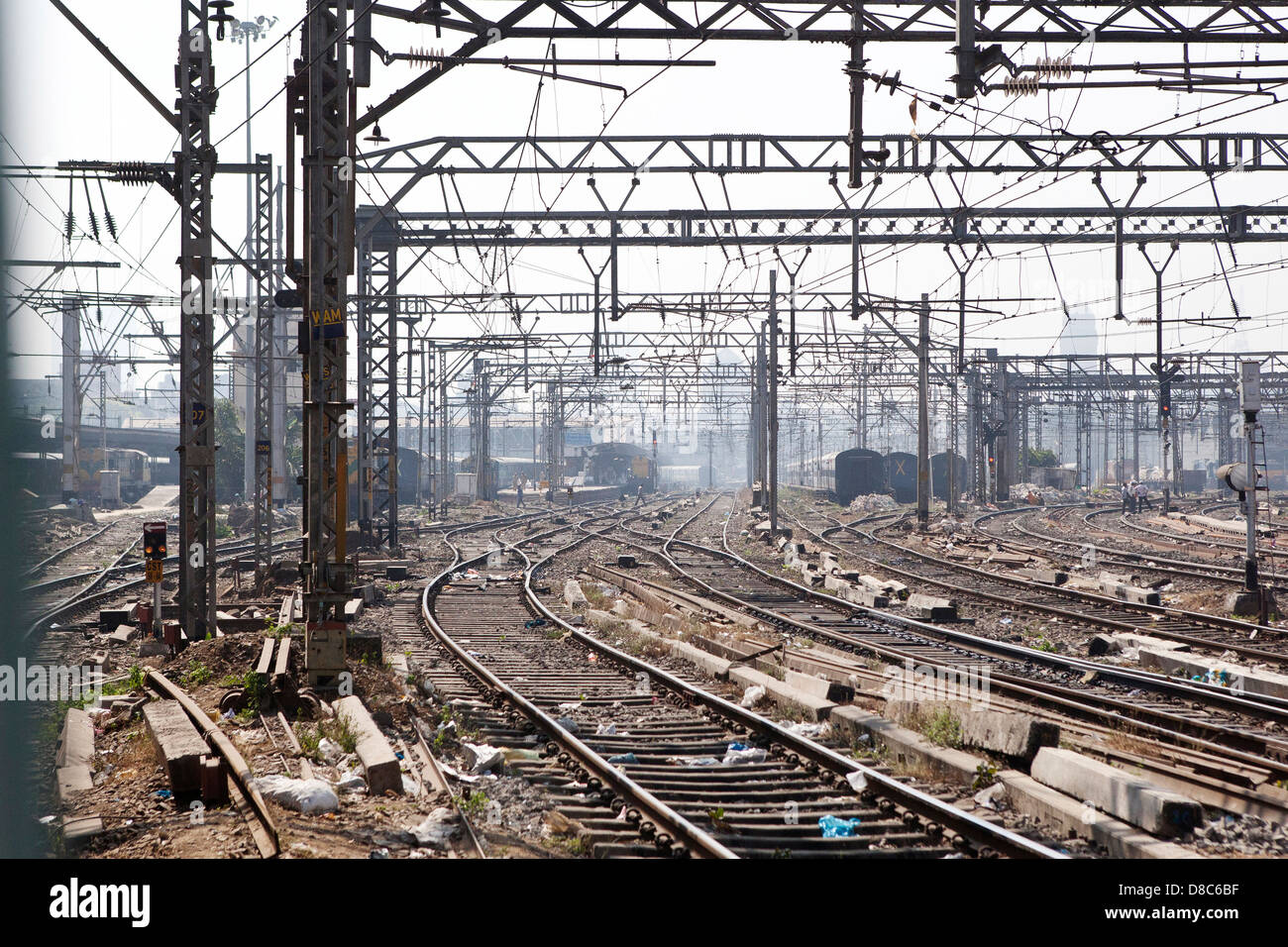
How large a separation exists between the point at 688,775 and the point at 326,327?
537cm

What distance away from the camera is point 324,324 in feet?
33.2

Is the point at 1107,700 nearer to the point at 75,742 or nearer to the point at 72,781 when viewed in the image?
the point at 72,781

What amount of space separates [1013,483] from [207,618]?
54.3m

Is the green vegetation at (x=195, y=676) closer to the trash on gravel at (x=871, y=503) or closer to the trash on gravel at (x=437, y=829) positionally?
the trash on gravel at (x=437, y=829)

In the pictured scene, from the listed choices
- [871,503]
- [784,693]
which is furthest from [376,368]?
[871,503]

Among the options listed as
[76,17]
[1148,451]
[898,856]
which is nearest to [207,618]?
[76,17]

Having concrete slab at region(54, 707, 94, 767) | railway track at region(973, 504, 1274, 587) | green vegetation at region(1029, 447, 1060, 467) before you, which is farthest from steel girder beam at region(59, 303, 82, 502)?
green vegetation at region(1029, 447, 1060, 467)

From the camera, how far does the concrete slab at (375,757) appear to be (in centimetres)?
712

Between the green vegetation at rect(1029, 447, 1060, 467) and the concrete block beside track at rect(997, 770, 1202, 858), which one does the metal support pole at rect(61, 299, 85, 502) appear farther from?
the green vegetation at rect(1029, 447, 1060, 467)

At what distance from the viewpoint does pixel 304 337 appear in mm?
10180

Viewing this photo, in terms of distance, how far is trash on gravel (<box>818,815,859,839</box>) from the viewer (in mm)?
6247

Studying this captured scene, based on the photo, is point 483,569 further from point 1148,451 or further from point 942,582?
point 1148,451

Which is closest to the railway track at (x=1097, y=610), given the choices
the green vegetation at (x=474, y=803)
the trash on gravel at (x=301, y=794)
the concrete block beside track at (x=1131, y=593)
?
the concrete block beside track at (x=1131, y=593)

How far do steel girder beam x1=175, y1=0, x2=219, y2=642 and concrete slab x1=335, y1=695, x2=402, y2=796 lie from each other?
5.72 metres
